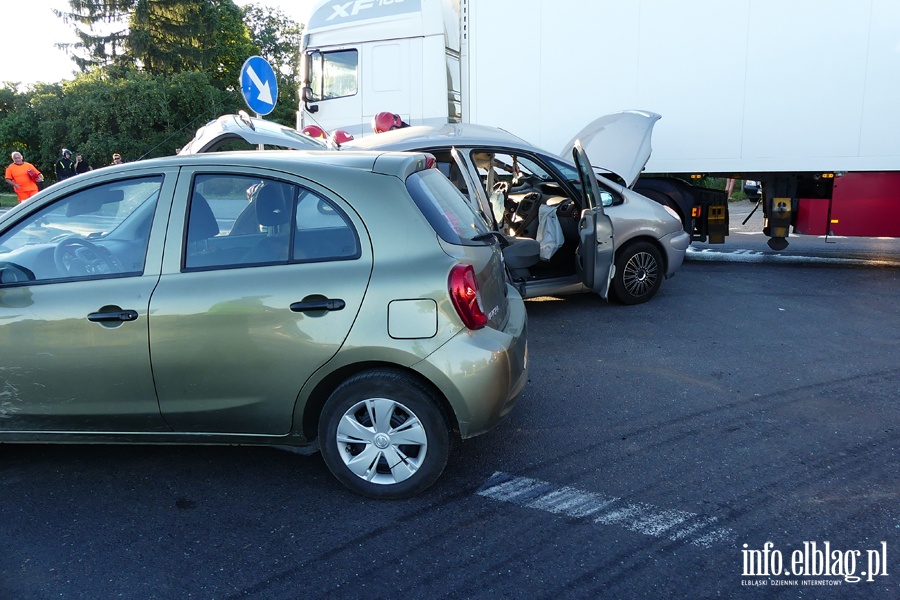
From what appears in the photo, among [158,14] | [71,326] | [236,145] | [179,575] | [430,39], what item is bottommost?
[179,575]

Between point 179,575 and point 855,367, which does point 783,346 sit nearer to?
point 855,367

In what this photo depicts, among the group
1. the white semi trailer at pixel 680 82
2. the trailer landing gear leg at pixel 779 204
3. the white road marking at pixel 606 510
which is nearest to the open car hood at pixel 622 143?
the white semi trailer at pixel 680 82

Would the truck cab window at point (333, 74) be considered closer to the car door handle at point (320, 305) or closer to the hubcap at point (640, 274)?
the hubcap at point (640, 274)

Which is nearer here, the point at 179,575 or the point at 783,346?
the point at 179,575

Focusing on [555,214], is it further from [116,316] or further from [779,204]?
[779,204]

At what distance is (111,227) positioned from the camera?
3.85 metres

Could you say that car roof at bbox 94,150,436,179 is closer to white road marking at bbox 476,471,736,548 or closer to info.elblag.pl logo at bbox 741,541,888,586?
white road marking at bbox 476,471,736,548

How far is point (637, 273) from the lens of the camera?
755 cm

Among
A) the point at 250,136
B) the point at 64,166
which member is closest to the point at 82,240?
the point at 250,136

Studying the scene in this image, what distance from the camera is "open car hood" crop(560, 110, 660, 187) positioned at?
8453mm

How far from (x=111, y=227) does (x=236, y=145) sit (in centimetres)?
468

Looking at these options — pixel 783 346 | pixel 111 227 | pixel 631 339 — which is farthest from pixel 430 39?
pixel 111 227

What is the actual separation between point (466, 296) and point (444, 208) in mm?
→ 551

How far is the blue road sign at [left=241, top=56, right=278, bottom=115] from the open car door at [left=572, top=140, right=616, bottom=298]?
14.3ft
